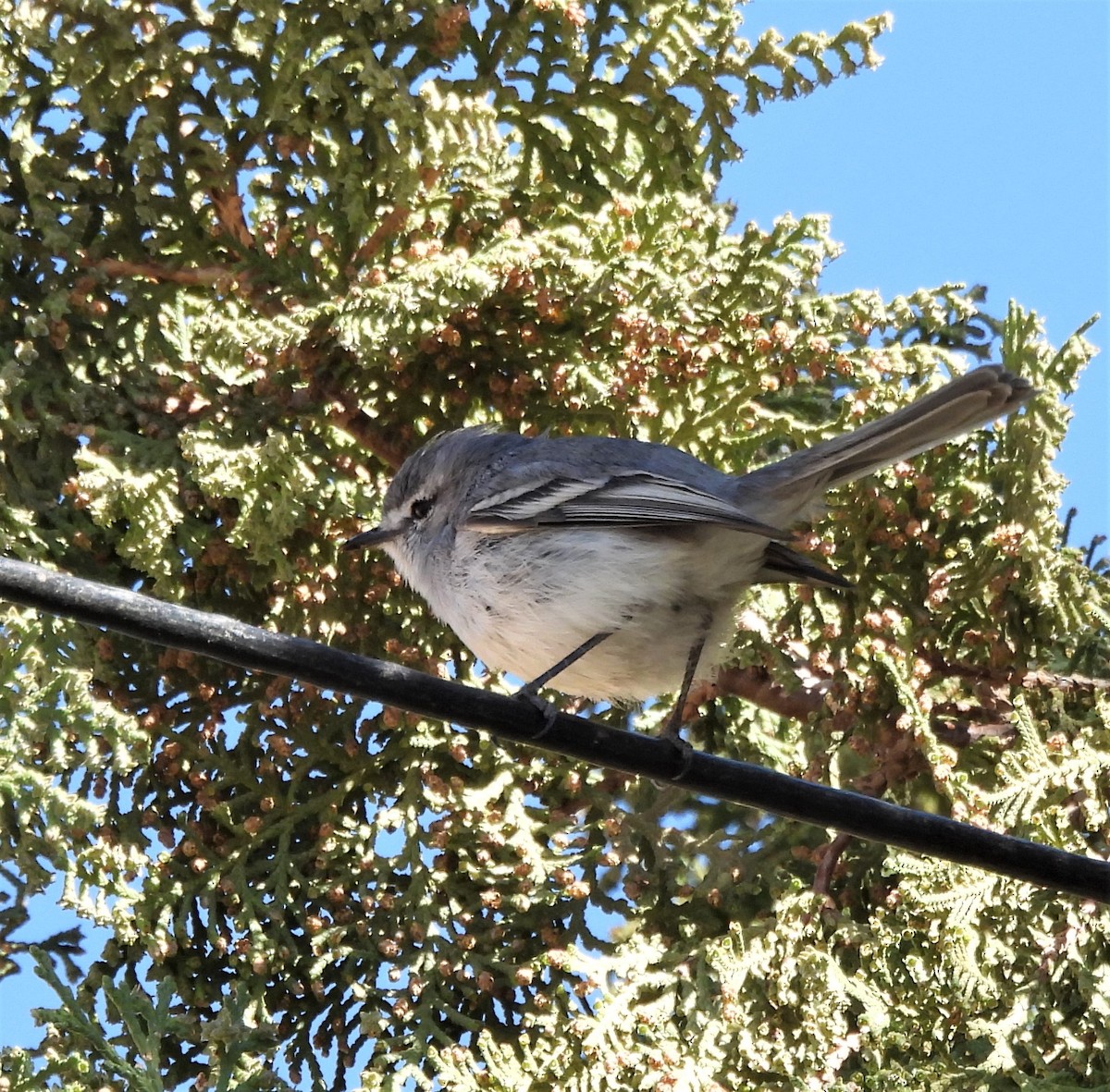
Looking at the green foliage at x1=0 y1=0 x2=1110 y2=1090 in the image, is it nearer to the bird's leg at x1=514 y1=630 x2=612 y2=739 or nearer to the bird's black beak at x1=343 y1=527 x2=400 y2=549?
the bird's black beak at x1=343 y1=527 x2=400 y2=549

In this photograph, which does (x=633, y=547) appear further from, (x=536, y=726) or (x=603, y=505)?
(x=536, y=726)

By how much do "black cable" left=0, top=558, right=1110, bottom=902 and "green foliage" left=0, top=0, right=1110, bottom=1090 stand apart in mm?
821

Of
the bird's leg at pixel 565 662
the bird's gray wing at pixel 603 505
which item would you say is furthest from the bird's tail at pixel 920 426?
the bird's leg at pixel 565 662

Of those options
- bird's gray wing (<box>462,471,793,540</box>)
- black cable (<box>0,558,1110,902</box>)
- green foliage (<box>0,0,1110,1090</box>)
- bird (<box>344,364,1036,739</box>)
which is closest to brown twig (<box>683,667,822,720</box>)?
green foliage (<box>0,0,1110,1090</box>)

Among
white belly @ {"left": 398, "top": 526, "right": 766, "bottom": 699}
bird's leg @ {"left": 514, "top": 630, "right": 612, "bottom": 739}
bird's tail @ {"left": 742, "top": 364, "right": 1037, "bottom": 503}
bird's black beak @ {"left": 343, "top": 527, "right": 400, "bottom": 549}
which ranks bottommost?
bird's leg @ {"left": 514, "top": 630, "right": 612, "bottom": 739}

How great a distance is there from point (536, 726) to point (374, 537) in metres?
0.95

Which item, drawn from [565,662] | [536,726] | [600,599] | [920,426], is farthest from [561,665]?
[920,426]

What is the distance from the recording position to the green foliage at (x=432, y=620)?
2453 millimetres

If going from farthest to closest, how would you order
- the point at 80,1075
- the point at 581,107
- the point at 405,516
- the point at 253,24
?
the point at 581,107 < the point at 253,24 < the point at 405,516 < the point at 80,1075

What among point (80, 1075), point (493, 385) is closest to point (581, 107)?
point (493, 385)

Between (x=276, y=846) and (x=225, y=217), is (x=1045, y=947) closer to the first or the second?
(x=276, y=846)

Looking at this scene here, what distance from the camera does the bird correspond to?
2.13 metres

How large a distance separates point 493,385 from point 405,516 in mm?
515

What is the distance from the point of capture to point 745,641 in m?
2.73
